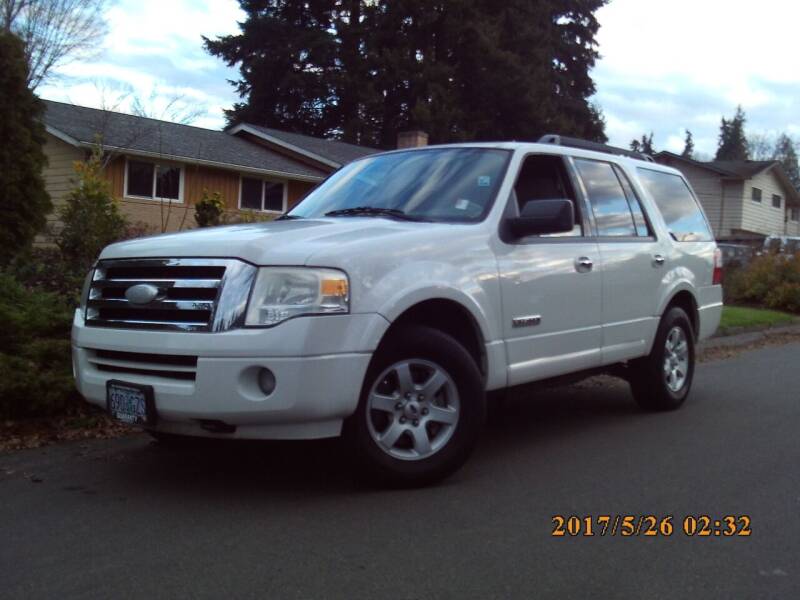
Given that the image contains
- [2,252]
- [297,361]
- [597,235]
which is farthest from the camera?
[2,252]

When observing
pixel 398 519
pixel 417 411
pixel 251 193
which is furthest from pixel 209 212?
pixel 398 519

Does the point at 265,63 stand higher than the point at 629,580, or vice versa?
the point at 265,63

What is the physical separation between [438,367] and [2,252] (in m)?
6.79

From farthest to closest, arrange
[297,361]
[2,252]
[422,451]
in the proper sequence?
[2,252], [422,451], [297,361]

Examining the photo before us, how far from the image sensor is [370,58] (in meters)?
35.9

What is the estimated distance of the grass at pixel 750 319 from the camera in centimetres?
1398

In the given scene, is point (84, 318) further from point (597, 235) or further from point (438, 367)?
point (597, 235)

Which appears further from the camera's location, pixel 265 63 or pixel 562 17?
pixel 562 17

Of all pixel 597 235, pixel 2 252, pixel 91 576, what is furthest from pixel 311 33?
pixel 91 576

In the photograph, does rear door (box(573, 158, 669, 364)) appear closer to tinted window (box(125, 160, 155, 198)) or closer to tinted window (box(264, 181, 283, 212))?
tinted window (box(125, 160, 155, 198))

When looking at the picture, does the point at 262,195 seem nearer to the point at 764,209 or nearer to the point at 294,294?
the point at 294,294

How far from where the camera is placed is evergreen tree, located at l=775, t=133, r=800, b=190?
98312 millimetres

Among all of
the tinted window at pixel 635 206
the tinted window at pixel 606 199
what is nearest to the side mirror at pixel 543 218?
the tinted window at pixel 606 199

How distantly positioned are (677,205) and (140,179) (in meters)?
16.7
